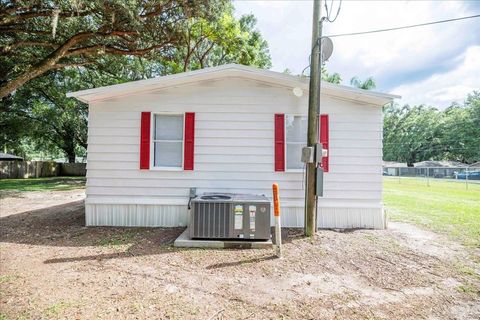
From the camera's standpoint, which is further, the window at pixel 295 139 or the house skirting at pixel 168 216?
the window at pixel 295 139

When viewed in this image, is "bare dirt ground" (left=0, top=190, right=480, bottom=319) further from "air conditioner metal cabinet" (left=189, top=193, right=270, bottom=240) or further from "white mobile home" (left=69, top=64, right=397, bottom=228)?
"white mobile home" (left=69, top=64, right=397, bottom=228)

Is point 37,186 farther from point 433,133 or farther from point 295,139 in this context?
point 433,133

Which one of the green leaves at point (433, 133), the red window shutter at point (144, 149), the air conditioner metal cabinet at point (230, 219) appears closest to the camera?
the air conditioner metal cabinet at point (230, 219)

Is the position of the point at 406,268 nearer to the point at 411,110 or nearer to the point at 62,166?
the point at 62,166

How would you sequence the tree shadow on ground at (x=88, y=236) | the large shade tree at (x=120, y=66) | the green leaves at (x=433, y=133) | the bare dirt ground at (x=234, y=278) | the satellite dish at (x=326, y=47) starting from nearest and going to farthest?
the bare dirt ground at (x=234, y=278), the tree shadow on ground at (x=88, y=236), the satellite dish at (x=326, y=47), the large shade tree at (x=120, y=66), the green leaves at (x=433, y=133)

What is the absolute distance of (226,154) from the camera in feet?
19.1

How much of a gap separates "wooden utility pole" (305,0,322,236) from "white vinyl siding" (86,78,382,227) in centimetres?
69

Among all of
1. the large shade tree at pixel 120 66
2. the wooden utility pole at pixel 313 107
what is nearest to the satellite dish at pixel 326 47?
the wooden utility pole at pixel 313 107

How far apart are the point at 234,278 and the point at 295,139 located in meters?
3.47

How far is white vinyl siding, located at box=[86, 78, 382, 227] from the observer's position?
5.77 meters

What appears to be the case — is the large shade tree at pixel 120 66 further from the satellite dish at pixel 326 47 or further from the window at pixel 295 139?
the window at pixel 295 139

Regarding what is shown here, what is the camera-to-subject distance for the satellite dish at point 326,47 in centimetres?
506

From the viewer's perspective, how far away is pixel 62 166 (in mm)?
26453

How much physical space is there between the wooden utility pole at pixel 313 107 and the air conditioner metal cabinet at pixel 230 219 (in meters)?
1.02
